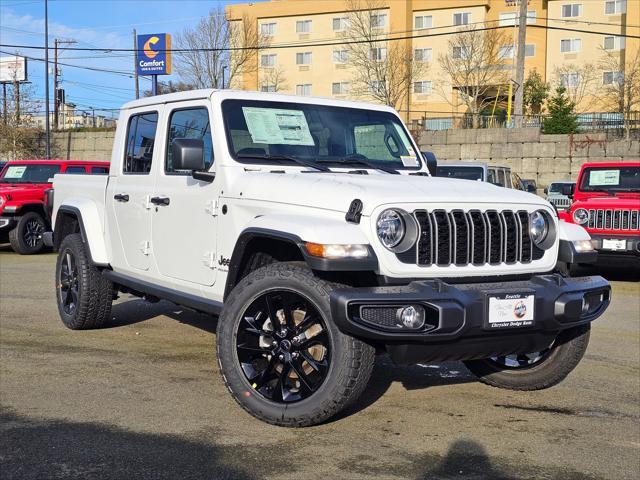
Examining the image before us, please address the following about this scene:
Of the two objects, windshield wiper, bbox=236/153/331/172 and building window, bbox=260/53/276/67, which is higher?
building window, bbox=260/53/276/67

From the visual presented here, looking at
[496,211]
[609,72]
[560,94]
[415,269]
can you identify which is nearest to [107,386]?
[415,269]

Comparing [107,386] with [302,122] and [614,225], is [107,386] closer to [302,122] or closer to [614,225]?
[302,122]

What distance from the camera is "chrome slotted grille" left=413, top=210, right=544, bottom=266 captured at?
4168mm

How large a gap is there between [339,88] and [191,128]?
5111 centimetres

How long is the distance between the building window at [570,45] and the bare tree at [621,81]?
2.07 metres

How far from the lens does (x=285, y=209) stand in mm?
4508

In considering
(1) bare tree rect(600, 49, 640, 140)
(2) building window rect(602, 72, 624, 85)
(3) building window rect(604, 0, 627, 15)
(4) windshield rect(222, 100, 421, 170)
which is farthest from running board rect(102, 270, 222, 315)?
(3) building window rect(604, 0, 627, 15)

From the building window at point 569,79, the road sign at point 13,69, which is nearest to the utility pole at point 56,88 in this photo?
the road sign at point 13,69

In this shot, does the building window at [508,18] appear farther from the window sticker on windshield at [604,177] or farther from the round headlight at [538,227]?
the round headlight at [538,227]

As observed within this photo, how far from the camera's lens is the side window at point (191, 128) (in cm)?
528

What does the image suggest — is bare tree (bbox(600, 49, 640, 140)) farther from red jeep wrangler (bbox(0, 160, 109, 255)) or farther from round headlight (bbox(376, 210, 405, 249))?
round headlight (bbox(376, 210, 405, 249))

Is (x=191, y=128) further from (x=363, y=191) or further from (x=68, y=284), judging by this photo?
(x=68, y=284)

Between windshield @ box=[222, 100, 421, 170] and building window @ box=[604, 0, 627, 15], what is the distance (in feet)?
158

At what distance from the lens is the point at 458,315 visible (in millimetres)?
3891
